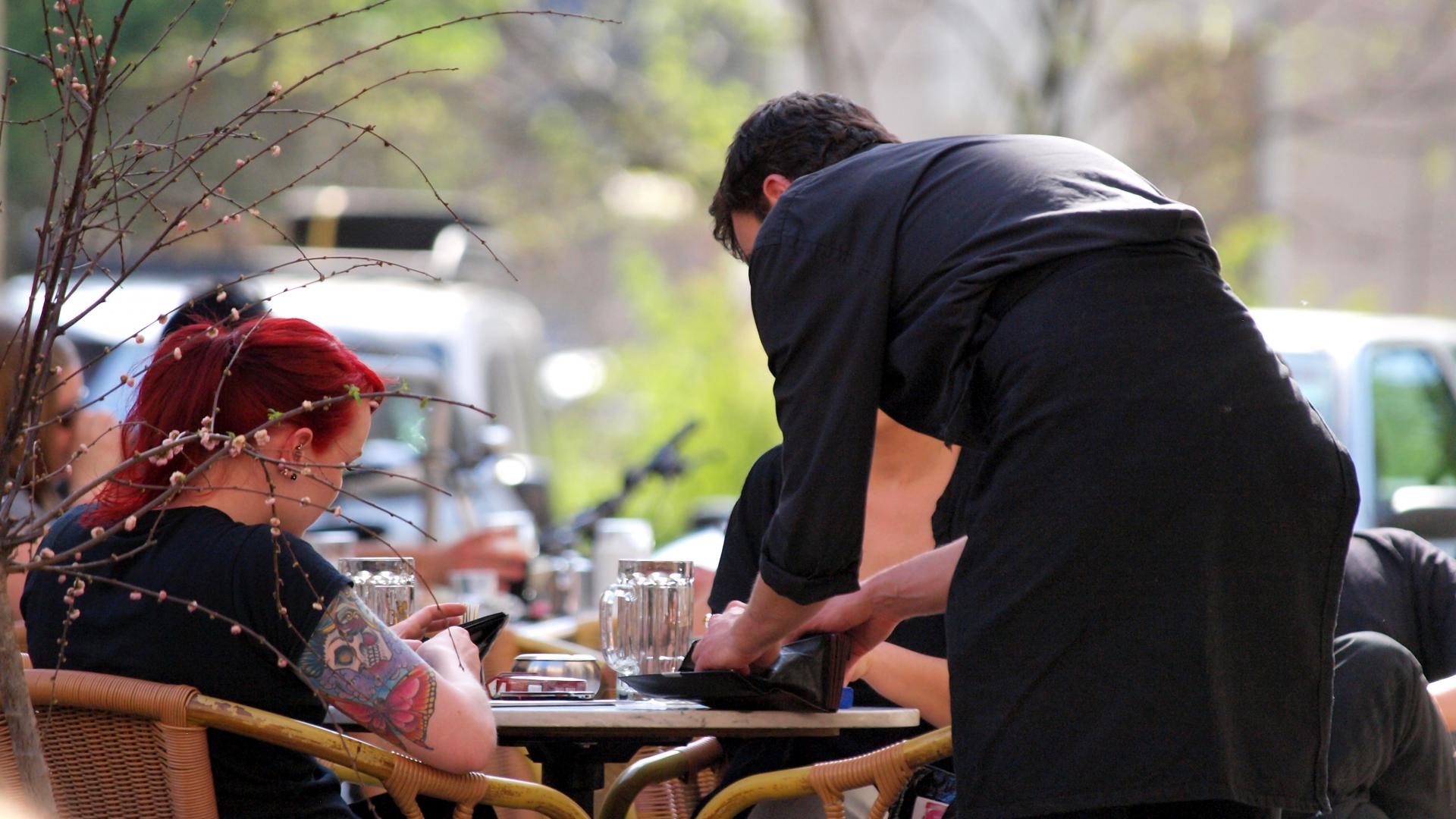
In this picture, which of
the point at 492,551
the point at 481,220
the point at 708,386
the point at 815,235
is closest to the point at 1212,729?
the point at 815,235

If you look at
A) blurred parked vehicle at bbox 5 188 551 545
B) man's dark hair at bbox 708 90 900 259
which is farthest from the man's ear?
blurred parked vehicle at bbox 5 188 551 545

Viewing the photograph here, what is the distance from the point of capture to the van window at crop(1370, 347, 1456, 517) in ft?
21.6

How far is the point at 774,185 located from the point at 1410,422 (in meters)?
4.96

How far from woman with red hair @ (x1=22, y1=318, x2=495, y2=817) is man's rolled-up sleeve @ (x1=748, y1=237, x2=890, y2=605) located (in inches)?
22.2

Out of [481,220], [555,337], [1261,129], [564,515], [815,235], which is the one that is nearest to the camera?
[815,235]

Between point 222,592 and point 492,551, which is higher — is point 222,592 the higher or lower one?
the higher one

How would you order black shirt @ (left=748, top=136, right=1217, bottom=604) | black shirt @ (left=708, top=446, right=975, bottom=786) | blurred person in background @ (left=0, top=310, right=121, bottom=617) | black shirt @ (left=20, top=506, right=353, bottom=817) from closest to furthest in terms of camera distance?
black shirt @ (left=748, top=136, right=1217, bottom=604)
black shirt @ (left=20, top=506, right=353, bottom=817)
black shirt @ (left=708, top=446, right=975, bottom=786)
blurred person in background @ (left=0, top=310, right=121, bottom=617)

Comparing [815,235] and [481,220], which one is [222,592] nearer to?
[815,235]

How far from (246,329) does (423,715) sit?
1.94ft

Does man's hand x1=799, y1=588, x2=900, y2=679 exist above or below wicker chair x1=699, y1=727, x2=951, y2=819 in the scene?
above

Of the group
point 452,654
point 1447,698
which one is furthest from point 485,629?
point 1447,698

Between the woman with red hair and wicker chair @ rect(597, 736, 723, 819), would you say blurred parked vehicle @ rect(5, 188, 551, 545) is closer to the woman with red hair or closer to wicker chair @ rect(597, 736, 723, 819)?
wicker chair @ rect(597, 736, 723, 819)

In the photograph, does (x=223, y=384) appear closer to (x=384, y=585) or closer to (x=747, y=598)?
(x=384, y=585)

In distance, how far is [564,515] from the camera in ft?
45.6
